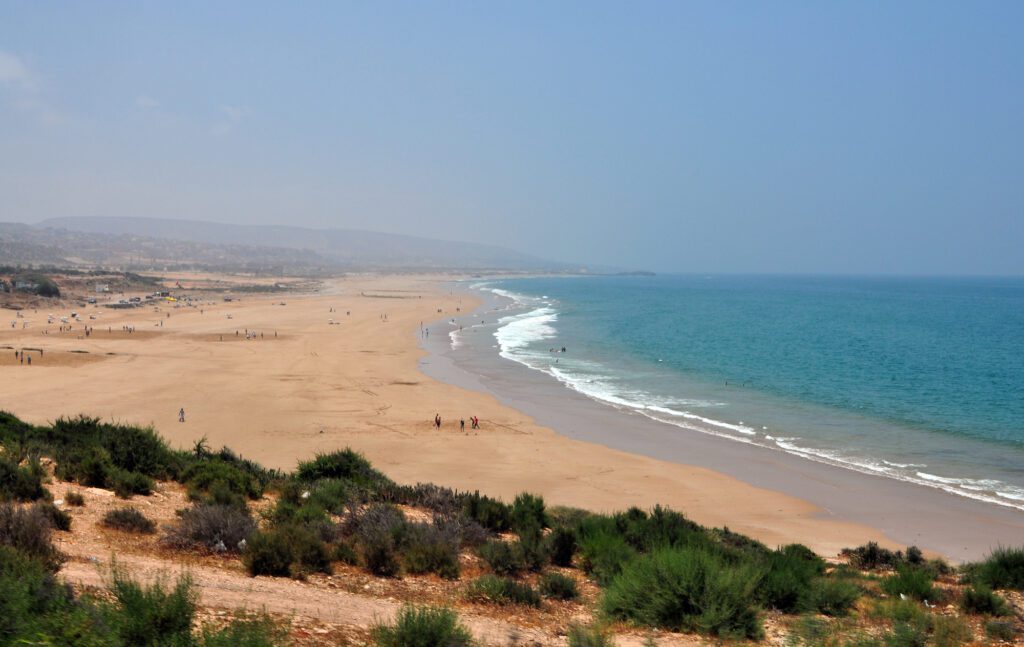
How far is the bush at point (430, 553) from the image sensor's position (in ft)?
27.6

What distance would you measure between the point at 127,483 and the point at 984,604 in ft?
35.9

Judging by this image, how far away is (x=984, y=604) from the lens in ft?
26.8

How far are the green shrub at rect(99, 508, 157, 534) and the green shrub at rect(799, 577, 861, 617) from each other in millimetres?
7532

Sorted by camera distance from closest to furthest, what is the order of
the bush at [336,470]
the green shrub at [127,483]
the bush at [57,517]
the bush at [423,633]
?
1. the bush at [423,633]
2. the bush at [57,517]
3. the green shrub at [127,483]
4. the bush at [336,470]

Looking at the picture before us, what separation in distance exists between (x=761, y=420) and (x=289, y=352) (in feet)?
86.1

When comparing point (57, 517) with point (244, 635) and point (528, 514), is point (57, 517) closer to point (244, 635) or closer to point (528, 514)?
point (244, 635)

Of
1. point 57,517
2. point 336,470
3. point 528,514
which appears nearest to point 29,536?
point 57,517

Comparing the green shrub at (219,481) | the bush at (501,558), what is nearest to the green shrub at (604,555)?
the bush at (501,558)

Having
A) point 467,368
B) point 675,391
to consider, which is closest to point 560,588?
point 675,391

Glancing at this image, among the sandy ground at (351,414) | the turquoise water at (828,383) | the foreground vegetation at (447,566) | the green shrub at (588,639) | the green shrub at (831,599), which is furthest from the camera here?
the turquoise water at (828,383)

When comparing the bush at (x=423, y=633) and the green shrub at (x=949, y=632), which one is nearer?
the bush at (x=423, y=633)

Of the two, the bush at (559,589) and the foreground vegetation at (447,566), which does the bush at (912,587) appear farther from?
the bush at (559,589)

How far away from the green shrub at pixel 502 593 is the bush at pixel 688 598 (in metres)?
0.77

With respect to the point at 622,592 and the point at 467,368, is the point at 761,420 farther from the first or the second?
the point at 622,592
